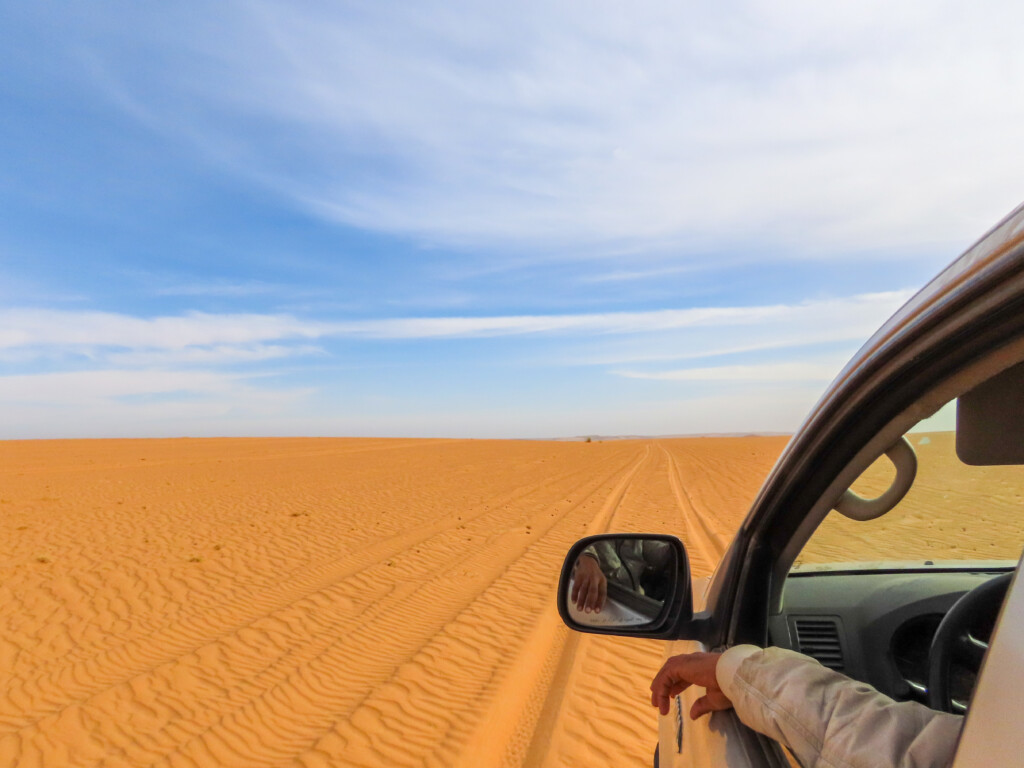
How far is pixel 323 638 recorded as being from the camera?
613 cm

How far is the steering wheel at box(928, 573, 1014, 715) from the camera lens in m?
1.38

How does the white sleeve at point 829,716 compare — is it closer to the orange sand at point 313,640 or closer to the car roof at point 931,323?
the car roof at point 931,323

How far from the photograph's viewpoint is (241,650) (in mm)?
5875

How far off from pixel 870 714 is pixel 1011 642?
355 millimetres

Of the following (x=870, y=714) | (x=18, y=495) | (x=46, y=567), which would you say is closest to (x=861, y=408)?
(x=870, y=714)

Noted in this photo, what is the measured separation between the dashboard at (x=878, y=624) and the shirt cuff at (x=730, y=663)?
414mm

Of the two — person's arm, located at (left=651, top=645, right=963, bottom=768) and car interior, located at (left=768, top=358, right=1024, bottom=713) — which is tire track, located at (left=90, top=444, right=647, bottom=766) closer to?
car interior, located at (left=768, top=358, right=1024, bottom=713)

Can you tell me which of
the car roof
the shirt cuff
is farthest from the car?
the shirt cuff

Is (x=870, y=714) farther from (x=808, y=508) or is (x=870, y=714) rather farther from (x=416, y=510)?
(x=416, y=510)

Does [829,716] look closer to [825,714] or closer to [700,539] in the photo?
[825,714]

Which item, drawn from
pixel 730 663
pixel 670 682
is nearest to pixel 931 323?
pixel 730 663

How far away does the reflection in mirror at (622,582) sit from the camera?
180cm

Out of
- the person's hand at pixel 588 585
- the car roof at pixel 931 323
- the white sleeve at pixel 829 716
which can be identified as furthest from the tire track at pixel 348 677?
the car roof at pixel 931 323

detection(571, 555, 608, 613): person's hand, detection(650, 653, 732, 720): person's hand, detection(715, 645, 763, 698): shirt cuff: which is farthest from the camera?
detection(571, 555, 608, 613): person's hand
